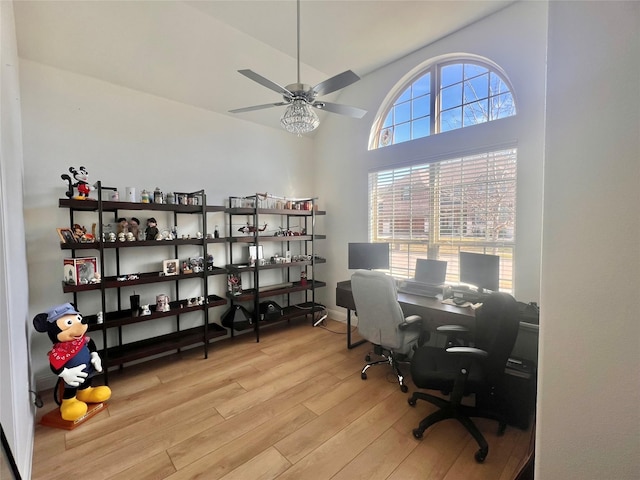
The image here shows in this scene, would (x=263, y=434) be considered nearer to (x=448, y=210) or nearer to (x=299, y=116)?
(x=299, y=116)

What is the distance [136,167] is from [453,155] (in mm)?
Result: 3443

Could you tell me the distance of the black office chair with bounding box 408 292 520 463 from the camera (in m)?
1.67

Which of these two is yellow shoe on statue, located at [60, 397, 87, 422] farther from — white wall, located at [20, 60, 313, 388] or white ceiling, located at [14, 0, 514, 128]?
white ceiling, located at [14, 0, 514, 128]

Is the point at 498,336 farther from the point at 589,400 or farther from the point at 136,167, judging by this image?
the point at 136,167

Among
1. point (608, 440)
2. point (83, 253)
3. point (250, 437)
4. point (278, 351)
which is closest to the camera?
point (608, 440)

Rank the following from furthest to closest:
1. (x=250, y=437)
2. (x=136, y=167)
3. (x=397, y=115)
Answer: (x=397, y=115) < (x=136, y=167) < (x=250, y=437)

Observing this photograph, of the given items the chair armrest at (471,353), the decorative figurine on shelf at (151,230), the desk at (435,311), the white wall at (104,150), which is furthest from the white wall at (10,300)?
the desk at (435,311)

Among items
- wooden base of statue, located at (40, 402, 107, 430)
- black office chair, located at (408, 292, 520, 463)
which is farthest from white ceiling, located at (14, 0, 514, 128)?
wooden base of statue, located at (40, 402, 107, 430)

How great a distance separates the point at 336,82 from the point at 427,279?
2222 millimetres

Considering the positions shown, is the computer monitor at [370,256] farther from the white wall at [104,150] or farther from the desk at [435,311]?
the white wall at [104,150]

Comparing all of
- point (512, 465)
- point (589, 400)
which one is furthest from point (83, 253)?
point (512, 465)

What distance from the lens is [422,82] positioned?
3209mm

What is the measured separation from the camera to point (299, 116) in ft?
6.58

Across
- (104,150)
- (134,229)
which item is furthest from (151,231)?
(104,150)
